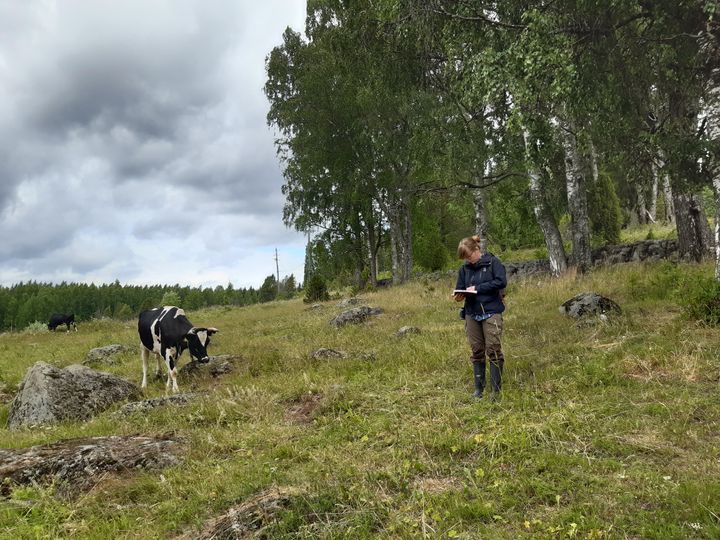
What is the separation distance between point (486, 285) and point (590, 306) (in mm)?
5021

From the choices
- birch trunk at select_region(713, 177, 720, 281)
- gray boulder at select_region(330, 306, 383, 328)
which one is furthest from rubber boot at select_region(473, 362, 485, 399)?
gray boulder at select_region(330, 306, 383, 328)

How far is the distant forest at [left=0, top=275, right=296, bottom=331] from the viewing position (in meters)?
113

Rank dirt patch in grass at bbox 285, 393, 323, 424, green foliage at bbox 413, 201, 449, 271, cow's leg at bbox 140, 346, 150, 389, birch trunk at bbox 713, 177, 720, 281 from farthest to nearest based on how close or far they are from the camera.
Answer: green foliage at bbox 413, 201, 449, 271
cow's leg at bbox 140, 346, 150, 389
birch trunk at bbox 713, 177, 720, 281
dirt patch in grass at bbox 285, 393, 323, 424

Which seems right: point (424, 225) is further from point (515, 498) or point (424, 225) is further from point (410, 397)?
point (515, 498)

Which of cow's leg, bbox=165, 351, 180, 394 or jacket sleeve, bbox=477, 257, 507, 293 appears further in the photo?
cow's leg, bbox=165, 351, 180, 394

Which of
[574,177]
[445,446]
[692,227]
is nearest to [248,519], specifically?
[445,446]

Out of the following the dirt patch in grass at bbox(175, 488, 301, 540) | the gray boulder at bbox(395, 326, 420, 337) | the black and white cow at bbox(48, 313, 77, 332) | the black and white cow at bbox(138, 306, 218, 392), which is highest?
the black and white cow at bbox(48, 313, 77, 332)

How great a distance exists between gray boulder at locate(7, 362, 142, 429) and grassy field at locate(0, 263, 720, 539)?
53 cm

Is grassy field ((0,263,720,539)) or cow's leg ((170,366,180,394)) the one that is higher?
cow's leg ((170,366,180,394))

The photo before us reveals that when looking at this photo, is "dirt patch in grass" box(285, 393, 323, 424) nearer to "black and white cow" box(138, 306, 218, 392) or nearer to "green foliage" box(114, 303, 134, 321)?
"black and white cow" box(138, 306, 218, 392)

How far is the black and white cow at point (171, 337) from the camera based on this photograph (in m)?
10.1

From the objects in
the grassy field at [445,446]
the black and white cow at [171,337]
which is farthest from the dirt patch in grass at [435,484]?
the black and white cow at [171,337]

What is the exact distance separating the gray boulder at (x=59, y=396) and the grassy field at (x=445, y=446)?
1.73 ft

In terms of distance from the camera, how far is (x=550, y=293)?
13828 mm
